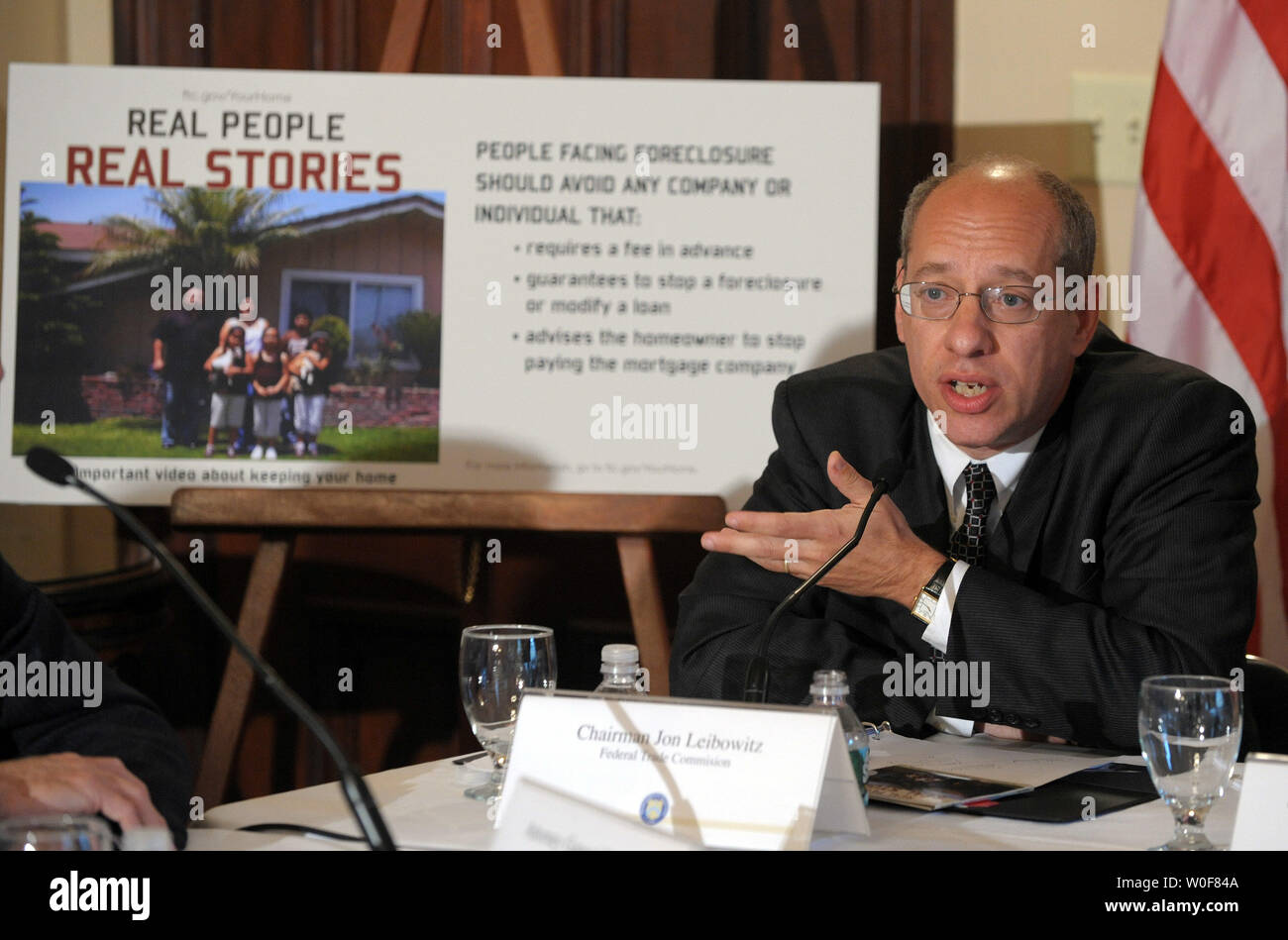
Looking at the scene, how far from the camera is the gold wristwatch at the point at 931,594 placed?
1.69m

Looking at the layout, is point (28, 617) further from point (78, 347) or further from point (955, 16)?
point (955, 16)

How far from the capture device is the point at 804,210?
112 inches

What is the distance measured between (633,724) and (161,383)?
2.08m

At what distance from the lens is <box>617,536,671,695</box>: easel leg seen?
2.71 metres

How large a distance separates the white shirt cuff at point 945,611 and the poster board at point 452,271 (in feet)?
3.79

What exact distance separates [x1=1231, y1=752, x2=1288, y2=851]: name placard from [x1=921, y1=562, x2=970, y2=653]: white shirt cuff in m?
0.69

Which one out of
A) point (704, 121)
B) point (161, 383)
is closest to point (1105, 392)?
point (704, 121)

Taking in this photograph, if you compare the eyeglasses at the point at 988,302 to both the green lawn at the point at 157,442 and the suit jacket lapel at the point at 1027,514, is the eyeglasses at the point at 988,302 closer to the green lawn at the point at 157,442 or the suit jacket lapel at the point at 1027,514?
the suit jacket lapel at the point at 1027,514

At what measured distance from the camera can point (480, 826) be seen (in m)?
1.15

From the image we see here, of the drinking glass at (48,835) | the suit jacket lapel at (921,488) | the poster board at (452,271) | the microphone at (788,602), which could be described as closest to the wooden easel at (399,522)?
the poster board at (452,271)

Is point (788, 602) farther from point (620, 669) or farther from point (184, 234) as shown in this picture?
point (184, 234)

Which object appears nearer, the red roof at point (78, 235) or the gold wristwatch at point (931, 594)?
the gold wristwatch at point (931, 594)

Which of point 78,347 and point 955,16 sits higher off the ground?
point 955,16
